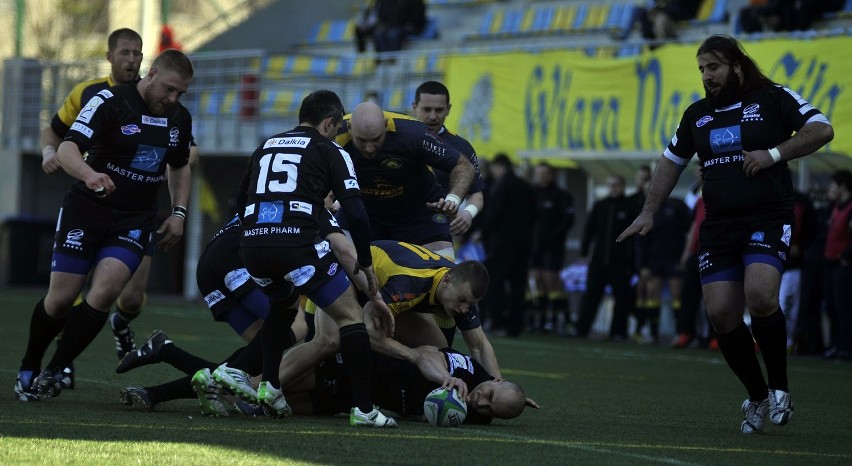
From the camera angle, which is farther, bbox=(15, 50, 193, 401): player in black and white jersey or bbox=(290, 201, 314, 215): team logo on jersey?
bbox=(15, 50, 193, 401): player in black and white jersey

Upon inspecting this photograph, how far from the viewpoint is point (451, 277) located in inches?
295

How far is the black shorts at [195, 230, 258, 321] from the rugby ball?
4.88 feet

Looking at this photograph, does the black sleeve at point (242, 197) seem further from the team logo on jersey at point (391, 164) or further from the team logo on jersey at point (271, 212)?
the team logo on jersey at point (391, 164)

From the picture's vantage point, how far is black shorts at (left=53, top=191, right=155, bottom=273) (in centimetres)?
807

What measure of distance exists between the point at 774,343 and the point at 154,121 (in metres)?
3.70

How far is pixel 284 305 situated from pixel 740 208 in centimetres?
249

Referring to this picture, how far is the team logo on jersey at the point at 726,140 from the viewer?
7691 mm

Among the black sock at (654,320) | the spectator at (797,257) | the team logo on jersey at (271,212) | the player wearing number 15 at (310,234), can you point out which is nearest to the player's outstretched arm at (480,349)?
the player wearing number 15 at (310,234)

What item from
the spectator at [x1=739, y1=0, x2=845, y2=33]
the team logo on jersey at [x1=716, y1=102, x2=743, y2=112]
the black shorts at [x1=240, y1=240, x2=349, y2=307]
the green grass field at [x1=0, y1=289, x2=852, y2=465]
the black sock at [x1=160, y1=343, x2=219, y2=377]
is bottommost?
the green grass field at [x1=0, y1=289, x2=852, y2=465]

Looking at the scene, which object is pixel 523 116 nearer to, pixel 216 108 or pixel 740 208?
pixel 216 108

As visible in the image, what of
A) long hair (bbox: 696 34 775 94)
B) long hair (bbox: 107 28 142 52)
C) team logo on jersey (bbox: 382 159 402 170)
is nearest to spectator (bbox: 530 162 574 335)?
team logo on jersey (bbox: 382 159 402 170)

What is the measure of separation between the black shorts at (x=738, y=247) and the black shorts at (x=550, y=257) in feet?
35.7

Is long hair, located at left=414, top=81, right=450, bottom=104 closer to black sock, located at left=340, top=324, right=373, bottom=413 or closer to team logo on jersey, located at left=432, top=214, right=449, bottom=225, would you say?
team logo on jersey, located at left=432, top=214, right=449, bottom=225

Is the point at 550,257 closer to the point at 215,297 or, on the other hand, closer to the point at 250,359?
the point at 215,297
